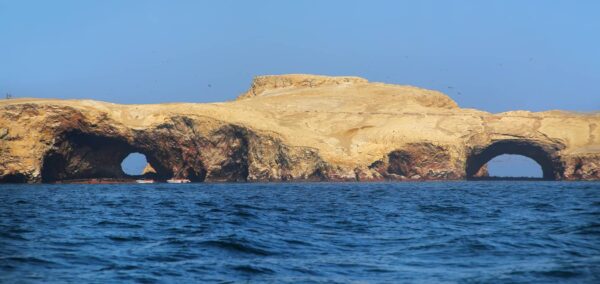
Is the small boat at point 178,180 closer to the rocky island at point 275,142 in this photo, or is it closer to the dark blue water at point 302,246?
the rocky island at point 275,142

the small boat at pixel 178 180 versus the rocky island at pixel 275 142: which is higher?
the rocky island at pixel 275 142

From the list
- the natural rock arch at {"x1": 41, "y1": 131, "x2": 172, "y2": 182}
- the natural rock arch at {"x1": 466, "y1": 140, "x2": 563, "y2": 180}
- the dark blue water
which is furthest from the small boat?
the dark blue water

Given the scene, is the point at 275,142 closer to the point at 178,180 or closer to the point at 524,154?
the point at 178,180

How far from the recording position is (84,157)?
108 m

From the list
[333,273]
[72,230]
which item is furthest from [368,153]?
[333,273]

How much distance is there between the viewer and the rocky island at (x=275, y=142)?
103938mm

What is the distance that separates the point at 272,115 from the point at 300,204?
86.0m

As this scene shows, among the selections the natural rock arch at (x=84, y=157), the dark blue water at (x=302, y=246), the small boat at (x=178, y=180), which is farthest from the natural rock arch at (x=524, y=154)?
the dark blue water at (x=302, y=246)

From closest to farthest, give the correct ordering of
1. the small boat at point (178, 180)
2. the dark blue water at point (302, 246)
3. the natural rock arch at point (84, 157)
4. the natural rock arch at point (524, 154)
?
the dark blue water at point (302, 246)
the natural rock arch at point (84, 157)
the small boat at point (178, 180)
the natural rock arch at point (524, 154)

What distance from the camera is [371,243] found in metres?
25.6

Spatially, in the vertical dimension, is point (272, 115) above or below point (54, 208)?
above

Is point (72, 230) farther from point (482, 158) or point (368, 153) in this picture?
point (482, 158)

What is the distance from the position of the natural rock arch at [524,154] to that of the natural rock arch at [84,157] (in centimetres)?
4767

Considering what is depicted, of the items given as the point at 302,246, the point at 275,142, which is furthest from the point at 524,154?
the point at 302,246
